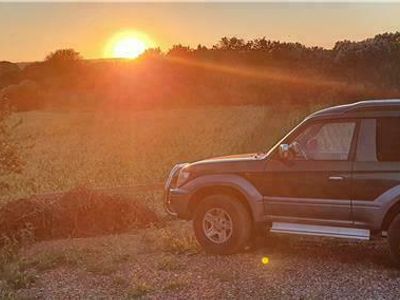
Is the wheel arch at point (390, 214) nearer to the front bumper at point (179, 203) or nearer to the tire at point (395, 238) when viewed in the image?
the tire at point (395, 238)

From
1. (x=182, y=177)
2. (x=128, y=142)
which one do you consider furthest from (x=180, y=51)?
(x=182, y=177)

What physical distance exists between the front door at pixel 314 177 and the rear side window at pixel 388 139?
0.32m

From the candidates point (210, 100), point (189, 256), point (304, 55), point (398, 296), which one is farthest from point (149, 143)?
point (304, 55)

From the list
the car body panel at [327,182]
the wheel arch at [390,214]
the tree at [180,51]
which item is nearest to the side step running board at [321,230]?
the car body panel at [327,182]

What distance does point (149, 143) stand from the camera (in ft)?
96.1

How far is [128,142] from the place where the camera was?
3039 centimetres

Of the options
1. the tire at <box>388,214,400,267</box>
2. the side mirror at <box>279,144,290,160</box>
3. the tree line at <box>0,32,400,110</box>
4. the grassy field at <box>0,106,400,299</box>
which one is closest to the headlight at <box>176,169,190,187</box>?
the grassy field at <box>0,106,400,299</box>

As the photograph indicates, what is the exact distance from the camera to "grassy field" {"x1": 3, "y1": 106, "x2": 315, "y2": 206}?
59.7ft

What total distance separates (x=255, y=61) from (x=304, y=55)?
578cm

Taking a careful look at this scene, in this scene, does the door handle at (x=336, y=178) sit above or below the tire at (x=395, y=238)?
above

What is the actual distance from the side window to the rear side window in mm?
380

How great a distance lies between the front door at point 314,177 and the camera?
843cm

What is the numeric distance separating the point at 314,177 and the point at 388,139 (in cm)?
102

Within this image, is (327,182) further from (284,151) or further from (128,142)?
(128,142)
